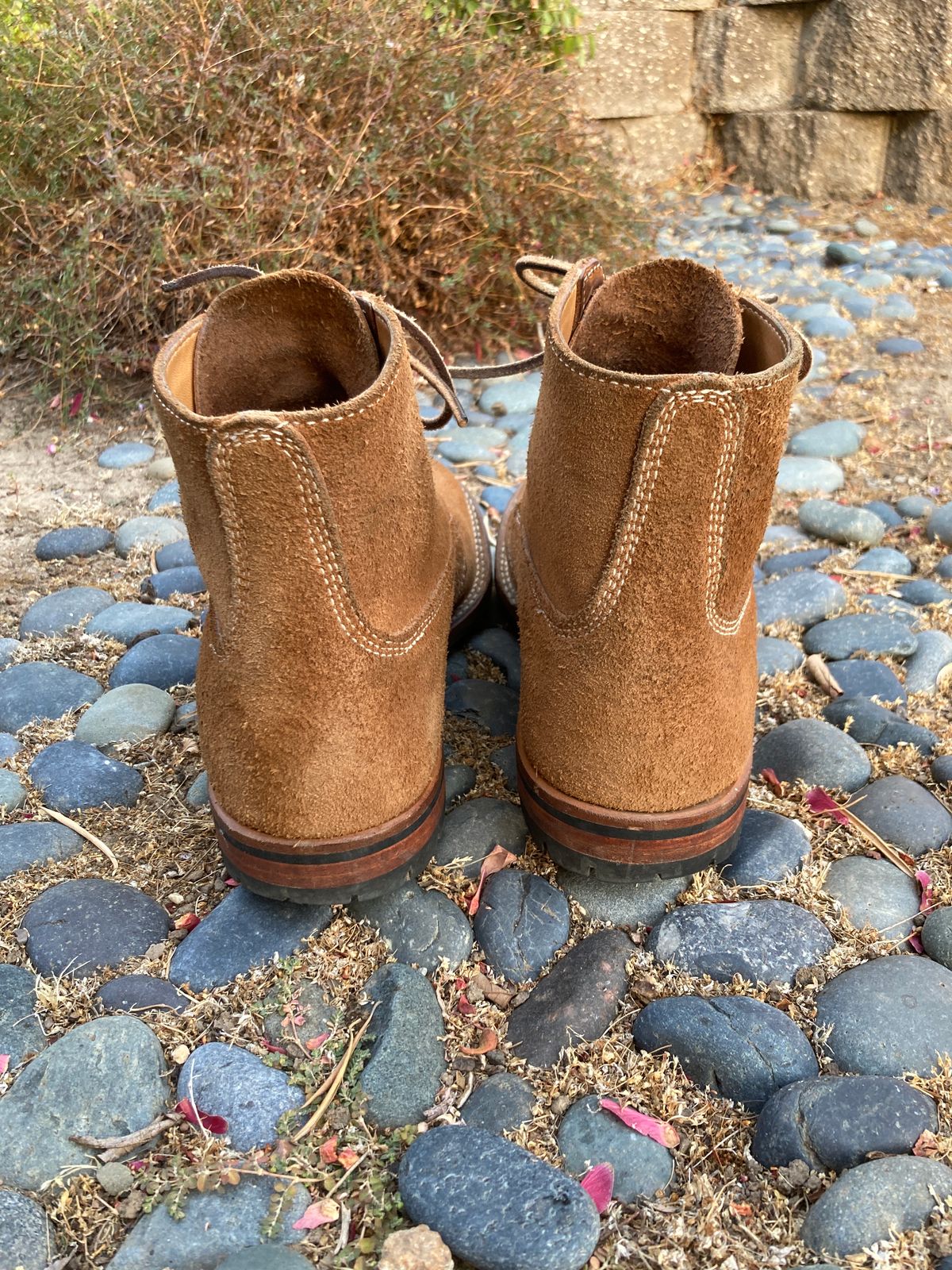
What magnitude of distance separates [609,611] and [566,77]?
373 cm

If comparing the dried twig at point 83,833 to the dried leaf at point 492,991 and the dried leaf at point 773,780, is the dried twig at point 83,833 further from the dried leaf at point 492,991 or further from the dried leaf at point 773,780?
the dried leaf at point 773,780

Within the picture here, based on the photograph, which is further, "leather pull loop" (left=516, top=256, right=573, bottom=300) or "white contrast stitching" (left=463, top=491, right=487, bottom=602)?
"white contrast stitching" (left=463, top=491, right=487, bottom=602)

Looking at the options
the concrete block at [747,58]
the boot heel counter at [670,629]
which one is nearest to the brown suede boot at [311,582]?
the boot heel counter at [670,629]

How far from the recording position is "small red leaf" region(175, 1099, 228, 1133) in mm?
1224

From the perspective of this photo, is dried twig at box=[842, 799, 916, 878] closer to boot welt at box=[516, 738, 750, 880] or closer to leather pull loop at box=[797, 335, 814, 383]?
boot welt at box=[516, 738, 750, 880]

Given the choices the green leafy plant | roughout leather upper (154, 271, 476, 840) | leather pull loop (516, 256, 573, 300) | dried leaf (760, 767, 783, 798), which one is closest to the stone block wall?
the green leafy plant

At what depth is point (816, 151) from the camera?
5812 millimetres

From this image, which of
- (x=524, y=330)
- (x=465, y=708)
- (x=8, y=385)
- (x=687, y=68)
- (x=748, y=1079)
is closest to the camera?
(x=748, y=1079)

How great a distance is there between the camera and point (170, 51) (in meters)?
3.22

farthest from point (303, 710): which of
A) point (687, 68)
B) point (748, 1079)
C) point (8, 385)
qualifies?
point (687, 68)

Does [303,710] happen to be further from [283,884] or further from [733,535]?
[733,535]

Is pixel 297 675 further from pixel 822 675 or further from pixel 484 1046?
pixel 822 675

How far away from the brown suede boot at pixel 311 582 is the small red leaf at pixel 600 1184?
17.9 inches

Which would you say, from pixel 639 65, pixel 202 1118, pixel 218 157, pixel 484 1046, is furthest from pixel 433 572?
pixel 639 65
